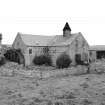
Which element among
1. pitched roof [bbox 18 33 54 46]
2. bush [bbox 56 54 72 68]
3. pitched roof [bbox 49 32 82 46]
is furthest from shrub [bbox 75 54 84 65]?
pitched roof [bbox 18 33 54 46]

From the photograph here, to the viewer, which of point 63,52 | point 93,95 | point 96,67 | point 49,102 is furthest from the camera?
point 63,52

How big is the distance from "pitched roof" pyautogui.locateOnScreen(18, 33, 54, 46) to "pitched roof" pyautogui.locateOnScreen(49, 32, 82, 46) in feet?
6.88

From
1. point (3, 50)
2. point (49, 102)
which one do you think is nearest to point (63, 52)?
point (3, 50)

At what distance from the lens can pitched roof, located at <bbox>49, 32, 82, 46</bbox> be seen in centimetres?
4639

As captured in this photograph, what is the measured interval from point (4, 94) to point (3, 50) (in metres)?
29.7

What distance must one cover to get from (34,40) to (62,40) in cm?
817

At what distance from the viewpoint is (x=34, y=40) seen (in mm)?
48656

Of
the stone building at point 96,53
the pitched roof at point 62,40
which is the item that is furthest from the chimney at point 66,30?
the stone building at point 96,53

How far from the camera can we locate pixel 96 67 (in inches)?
1432

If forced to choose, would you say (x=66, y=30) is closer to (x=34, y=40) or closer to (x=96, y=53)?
(x=34, y=40)

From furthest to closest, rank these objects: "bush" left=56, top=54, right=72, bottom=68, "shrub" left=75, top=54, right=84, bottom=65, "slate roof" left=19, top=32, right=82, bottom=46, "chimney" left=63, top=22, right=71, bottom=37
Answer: "chimney" left=63, top=22, right=71, bottom=37 → "shrub" left=75, top=54, right=84, bottom=65 → "slate roof" left=19, top=32, right=82, bottom=46 → "bush" left=56, top=54, right=72, bottom=68

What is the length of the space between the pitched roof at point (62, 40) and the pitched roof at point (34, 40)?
82.5 inches

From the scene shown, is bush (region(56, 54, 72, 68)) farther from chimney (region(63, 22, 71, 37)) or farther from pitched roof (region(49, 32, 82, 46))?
chimney (region(63, 22, 71, 37))

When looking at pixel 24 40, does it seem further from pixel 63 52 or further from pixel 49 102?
pixel 49 102
